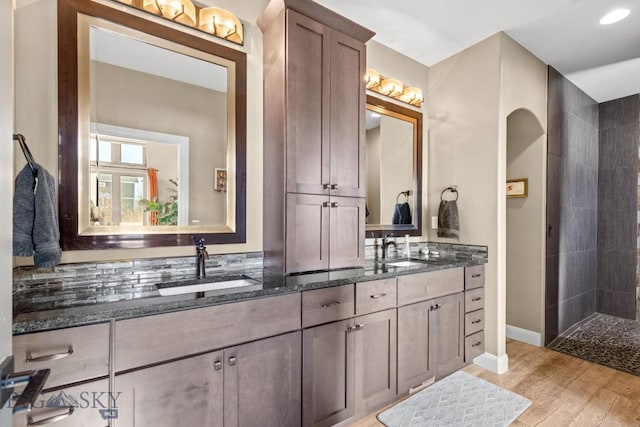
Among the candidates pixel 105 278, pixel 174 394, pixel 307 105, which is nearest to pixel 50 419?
pixel 174 394

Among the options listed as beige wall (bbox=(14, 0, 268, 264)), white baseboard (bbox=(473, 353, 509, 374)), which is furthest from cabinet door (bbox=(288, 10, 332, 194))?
white baseboard (bbox=(473, 353, 509, 374))

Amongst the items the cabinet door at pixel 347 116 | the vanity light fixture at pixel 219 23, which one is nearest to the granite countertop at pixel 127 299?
the cabinet door at pixel 347 116

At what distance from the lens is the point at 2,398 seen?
0.57 m

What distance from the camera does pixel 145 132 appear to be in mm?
1730

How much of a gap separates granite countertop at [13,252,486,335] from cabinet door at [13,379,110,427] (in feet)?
0.78

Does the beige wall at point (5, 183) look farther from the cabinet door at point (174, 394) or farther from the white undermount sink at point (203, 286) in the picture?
the white undermount sink at point (203, 286)

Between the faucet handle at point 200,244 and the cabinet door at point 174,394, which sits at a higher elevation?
the faucet handle at point 200,244

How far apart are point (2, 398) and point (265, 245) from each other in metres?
1.52

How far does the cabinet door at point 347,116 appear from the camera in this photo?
6.92 feet

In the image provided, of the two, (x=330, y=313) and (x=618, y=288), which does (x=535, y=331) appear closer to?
(x=618, y=288)

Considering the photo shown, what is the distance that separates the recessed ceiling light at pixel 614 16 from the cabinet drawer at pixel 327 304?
281cm

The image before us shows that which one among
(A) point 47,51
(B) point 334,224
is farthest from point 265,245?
(A) point 47,51

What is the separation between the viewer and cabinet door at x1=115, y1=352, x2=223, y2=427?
118 cm

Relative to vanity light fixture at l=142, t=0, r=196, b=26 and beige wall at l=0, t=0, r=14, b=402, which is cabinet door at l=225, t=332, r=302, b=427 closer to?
beige wall at l=0, t=0, r=14, b=402
